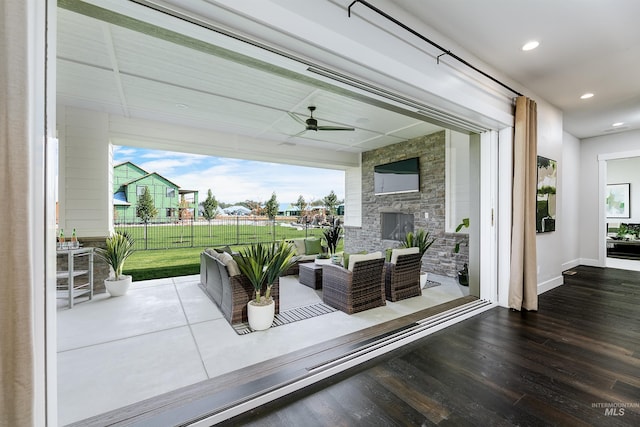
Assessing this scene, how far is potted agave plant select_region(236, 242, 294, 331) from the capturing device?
300cm

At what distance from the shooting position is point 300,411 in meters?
1.69

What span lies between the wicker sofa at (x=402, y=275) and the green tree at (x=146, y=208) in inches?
308

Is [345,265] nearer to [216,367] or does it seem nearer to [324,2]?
[216,367]

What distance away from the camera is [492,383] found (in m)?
1.95

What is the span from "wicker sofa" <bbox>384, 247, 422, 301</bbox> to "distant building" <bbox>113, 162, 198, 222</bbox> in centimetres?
754

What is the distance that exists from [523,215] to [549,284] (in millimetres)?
1709

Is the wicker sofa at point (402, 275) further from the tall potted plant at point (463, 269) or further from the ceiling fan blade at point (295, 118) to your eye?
the ceiling fan blade at point (295, 118)

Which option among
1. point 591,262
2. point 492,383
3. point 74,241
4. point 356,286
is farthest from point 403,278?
point 591,262

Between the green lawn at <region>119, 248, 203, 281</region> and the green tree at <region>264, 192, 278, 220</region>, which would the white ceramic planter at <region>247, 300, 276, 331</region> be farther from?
the green tree at <region>264, 192, 278, 220</region>

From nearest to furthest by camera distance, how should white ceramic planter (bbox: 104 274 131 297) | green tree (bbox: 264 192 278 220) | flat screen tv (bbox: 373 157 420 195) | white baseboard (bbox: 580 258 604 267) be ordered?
white ceramic planter (bbox: 104 274 131 297)
white baseboard (bbox: 580 258 604 267)
flat screen tv (bbox: 373 157 420 195)
green tree (bbox: 264 192 278 220)

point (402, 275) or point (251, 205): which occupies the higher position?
point (251, 205)

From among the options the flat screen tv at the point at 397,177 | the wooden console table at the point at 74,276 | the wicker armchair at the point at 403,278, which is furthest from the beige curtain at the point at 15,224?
the flat screen tv at the point at 397,177

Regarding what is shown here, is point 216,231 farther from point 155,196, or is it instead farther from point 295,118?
point 295,118

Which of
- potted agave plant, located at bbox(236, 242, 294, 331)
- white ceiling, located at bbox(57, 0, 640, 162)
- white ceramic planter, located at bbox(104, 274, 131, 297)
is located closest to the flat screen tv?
white ceiling, located at bbox(57, 0, 640, 162)
